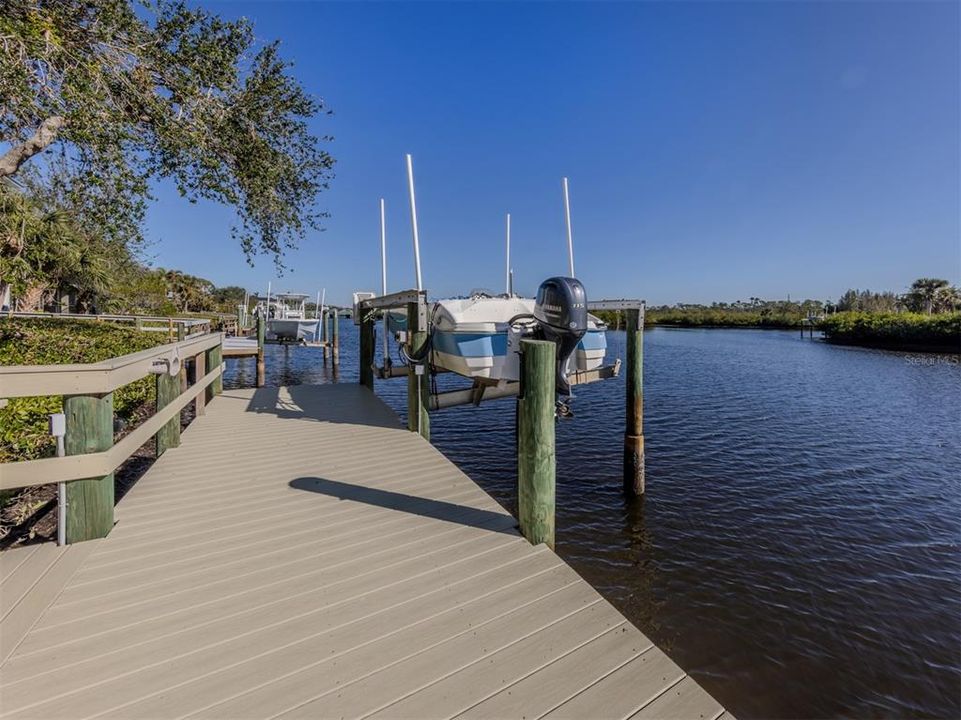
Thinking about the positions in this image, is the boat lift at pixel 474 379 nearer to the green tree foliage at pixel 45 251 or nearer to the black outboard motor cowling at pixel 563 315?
the black outboard motor cowling at pixel 563 315

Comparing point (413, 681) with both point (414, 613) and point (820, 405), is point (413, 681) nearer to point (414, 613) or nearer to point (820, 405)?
point (414, 613)

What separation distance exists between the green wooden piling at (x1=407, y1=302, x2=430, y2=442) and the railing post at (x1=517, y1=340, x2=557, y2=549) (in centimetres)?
276

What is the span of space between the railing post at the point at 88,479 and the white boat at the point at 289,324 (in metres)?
20.7

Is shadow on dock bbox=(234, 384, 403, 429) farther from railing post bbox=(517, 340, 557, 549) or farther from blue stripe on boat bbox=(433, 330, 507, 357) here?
railing post bbox=(517, 340, 557, 549)

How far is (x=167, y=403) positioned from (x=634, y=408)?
18.0 ft

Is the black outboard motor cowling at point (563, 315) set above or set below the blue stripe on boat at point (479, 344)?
above

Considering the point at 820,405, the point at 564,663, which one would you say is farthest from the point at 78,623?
the point at 820,405

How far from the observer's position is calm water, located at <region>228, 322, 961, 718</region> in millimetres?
3234

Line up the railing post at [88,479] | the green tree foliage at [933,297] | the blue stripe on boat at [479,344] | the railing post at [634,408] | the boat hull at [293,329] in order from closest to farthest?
the railing post at [88,479] → the blue stripe on boat at [479,344] → the railing post at [634,408] → the boat hull at [293,329] → the green tree foliage at [933,297]

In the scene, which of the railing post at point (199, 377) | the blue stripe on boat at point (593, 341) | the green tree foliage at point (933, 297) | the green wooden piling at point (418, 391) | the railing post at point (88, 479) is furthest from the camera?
the green tree foliage at point (933, 297)

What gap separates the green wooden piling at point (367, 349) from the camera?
934 cm

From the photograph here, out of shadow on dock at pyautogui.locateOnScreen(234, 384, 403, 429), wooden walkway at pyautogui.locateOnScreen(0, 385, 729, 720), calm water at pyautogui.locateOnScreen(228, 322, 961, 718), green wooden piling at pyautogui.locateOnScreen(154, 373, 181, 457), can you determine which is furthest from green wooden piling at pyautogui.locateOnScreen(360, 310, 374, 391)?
wooden walkway at pyautogui.locateOnScreen(0, 385, 729, 720)

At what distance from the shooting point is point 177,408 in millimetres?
4340

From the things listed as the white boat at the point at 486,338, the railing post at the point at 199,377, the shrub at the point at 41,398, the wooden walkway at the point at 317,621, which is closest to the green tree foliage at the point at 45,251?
the shrub at the point at 41,398
